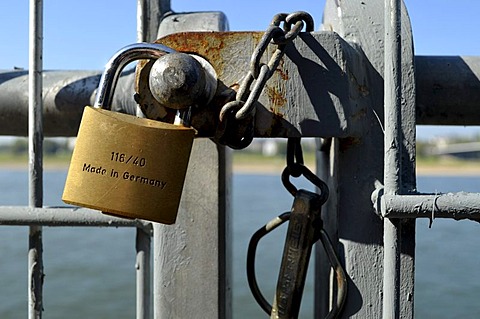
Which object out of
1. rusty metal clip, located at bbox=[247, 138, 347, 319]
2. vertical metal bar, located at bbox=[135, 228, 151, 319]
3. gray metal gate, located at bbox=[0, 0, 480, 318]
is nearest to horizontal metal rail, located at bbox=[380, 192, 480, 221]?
gray metal gate, located at bbox=[0, 0, 480, 318]

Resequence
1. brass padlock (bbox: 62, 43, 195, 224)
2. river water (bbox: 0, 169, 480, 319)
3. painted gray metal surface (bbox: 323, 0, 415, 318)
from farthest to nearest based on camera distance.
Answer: river water (bbox: 0, 169, 480, 319)
painted gray metal surface (bbox: 323, 0, 415, 318)
brass padlock (bbox: 62, 43, 195, 224)

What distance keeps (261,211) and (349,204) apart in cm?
1836

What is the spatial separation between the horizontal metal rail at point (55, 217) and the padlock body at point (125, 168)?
180mm

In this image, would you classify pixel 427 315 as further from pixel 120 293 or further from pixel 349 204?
pixel 349 204

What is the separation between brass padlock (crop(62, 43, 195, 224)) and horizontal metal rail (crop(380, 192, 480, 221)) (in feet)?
0.80

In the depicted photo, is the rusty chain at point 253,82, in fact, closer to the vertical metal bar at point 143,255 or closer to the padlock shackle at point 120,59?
the padlock shackle at point 120,59

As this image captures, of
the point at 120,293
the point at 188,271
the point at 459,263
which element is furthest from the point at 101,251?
the point at 188,271

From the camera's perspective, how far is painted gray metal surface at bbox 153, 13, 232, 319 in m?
0.79

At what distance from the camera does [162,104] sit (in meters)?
0.63

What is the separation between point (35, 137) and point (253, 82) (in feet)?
1.12

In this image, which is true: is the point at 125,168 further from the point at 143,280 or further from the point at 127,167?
the point at 143,280

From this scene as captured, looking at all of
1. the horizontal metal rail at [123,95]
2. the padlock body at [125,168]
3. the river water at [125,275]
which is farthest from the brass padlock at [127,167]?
the river water at [125,275]

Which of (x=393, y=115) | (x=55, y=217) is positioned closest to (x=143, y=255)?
(x=55, y=217)

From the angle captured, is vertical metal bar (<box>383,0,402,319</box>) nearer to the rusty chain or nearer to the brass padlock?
the rusty chain
